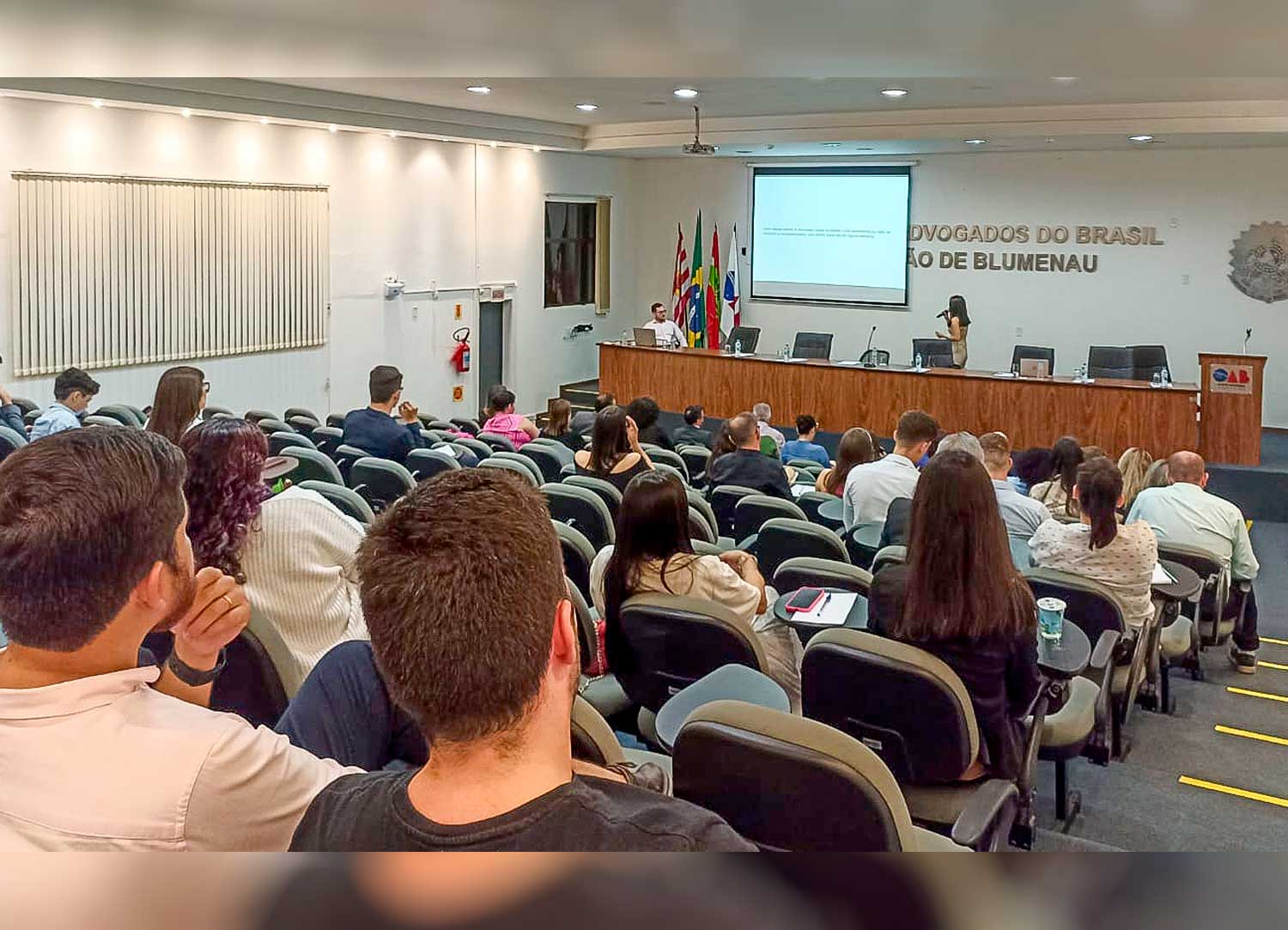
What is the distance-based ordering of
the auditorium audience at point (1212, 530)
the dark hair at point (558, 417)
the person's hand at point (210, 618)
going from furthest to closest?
the dark hair at point (558, 417) < the auditorium audience at point (1212, 530) < the person's hand at point (210, 618)

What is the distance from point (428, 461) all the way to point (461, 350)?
25.2 feet

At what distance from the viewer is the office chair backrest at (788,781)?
198cm

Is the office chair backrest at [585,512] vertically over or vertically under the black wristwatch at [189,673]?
under

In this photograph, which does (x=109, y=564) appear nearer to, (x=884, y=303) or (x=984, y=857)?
(x=984, y=857)

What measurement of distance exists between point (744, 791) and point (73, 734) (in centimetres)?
115

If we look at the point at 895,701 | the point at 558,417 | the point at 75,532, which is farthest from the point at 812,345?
the point at 75,532

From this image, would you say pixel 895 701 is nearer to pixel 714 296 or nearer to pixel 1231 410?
pixel 1231 410

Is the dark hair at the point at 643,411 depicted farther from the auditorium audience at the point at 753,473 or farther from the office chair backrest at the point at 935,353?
the office chair backrest at the point at 935,353

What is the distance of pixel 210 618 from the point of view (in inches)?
66.6

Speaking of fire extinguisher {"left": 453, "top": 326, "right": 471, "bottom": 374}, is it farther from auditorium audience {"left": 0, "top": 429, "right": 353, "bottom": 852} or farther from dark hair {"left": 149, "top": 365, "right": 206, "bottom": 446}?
auditorium audience {"left": 0, "top": 429, "right": 353, "bottom": 852}

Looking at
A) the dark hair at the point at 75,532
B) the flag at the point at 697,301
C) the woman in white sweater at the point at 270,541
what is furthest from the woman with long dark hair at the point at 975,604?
the flag at the point at 697,301

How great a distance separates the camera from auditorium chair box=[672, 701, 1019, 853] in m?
1.98

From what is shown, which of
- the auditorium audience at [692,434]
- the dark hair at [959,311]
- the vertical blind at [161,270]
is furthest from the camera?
the dark hair at [959,311]

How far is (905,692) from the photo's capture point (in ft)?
9.25
